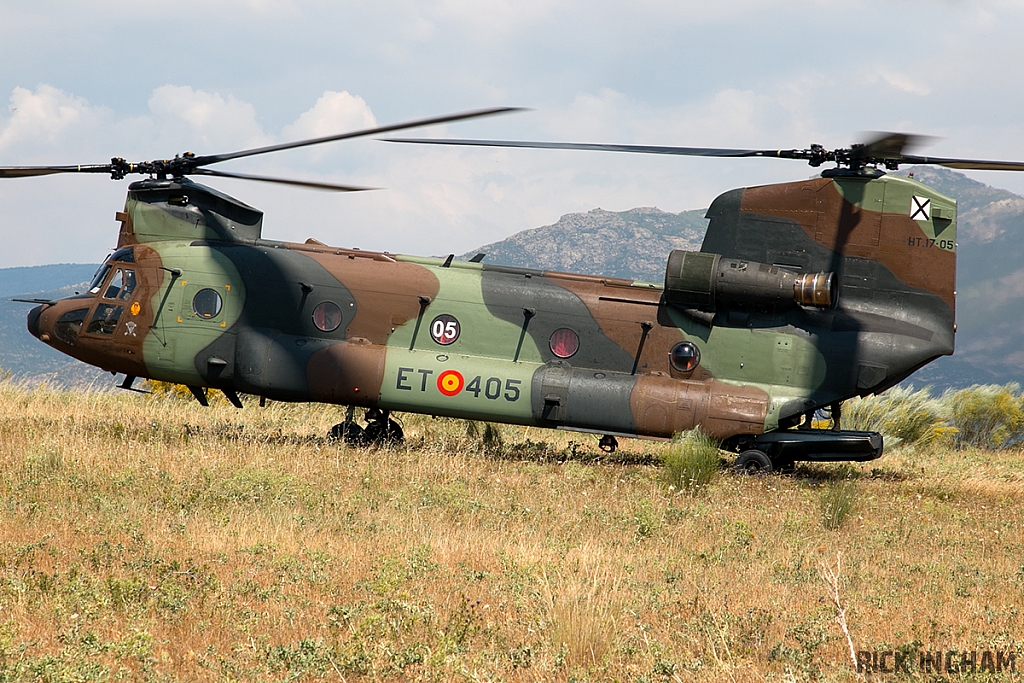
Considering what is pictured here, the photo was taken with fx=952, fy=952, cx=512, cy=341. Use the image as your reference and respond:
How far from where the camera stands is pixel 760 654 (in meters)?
6.75

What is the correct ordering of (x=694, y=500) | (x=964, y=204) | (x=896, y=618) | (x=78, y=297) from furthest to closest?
(x=964, y=204) < (x=78, y=297) < (x=694, y=500) < (x=896, y=618)

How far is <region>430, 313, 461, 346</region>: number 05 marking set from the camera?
14750 millimetres

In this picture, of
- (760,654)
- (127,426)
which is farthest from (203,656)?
(127,426)

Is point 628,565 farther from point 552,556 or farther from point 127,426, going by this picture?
point 127,426

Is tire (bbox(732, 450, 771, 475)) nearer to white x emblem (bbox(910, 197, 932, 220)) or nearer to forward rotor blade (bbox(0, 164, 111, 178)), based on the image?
white x emblem (bbox(910, 197, 932, 220))

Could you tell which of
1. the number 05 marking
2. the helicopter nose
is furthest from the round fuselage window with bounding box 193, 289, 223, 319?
the number 05 marking

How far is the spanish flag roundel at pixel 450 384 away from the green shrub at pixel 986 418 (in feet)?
48.2

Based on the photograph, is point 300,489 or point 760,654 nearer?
point 760,654

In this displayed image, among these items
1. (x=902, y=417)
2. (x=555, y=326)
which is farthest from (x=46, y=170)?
(x=902, y=417)

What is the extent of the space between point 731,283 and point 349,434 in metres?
6.53

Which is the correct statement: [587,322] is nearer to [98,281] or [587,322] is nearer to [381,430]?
[381,430]

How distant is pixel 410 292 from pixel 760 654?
927 centimetres

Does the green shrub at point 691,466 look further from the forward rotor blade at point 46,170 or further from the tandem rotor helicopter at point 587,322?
the forward rotor blade at point 46,170

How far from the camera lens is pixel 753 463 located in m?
14.2
